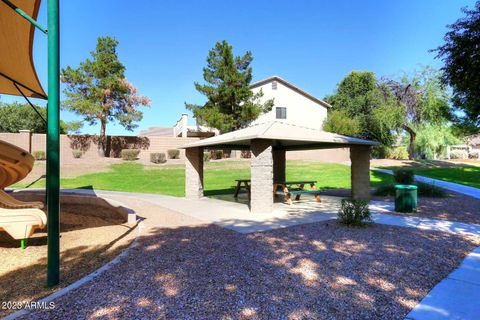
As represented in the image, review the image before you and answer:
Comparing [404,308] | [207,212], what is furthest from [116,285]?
[207,212]

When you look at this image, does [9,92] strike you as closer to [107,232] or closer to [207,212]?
[107,232]

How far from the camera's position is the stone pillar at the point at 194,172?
44.4 feet

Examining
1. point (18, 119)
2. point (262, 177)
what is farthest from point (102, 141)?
point (262, 177)

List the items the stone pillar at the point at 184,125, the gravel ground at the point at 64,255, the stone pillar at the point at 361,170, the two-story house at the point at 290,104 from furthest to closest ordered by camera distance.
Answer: the two-story house at the point at 290,104
the stone pillar at the point at 184,125
the stone pillar at the point at 361,170
the gravel ground at the point at 64,255

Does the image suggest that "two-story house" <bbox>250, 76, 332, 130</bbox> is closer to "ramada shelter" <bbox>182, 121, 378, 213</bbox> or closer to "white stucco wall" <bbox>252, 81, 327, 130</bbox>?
"white stucco wall" <bbox>252, 81, 327, 130</bbox>

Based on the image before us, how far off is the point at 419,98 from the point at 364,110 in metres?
12.6

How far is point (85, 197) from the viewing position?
11.9m

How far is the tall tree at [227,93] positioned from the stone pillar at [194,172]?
16057 millimetres

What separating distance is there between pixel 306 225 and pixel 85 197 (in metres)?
8.78

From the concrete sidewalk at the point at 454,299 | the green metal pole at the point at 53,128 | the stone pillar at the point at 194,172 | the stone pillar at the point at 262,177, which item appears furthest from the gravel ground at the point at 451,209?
the green metal pole at the point at 53,128

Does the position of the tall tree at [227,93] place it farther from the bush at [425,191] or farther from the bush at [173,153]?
the bush at [425,191]

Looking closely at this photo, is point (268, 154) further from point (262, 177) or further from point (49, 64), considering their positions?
point (49, 64)

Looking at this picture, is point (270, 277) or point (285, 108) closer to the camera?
point (270, 277)

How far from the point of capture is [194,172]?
1359 cm
